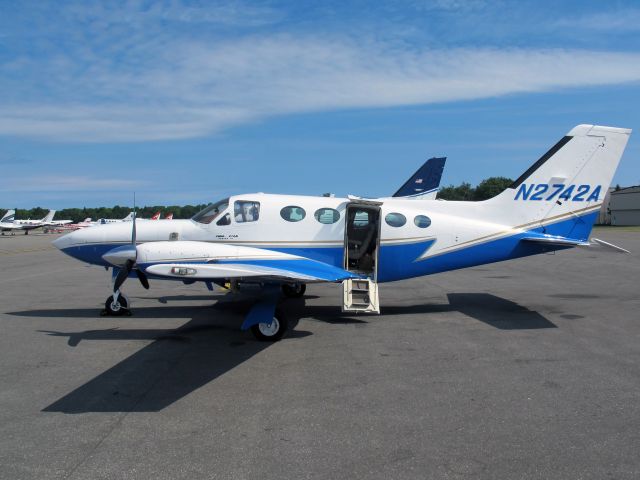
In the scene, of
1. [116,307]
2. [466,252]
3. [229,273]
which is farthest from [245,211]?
[466,252]

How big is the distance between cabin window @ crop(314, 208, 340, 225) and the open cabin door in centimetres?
26

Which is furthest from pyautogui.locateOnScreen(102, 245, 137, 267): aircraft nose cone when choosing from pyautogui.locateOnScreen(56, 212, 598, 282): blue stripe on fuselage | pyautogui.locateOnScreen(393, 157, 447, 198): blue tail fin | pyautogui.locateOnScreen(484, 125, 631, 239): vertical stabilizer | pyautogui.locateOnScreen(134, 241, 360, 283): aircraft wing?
pyautogui.locateOnScreen(393, 157, 447, 198): blue tail fin

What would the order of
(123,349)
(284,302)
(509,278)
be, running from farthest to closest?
(509,278) → (284,302) → (123,349)

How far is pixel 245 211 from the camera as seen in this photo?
36.3 ft

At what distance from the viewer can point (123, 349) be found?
863 cm

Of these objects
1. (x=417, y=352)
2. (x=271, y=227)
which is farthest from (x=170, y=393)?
(x=271, y=227)

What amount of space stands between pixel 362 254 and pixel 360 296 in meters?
1.78

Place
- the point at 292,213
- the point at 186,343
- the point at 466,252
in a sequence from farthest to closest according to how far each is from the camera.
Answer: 1. the point at 466,252
2. the point at 292,213
3. the point at 186,343

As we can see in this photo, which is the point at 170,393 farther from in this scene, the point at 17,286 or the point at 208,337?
the point at 17,286

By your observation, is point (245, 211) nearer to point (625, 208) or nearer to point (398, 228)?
point (398, 228)

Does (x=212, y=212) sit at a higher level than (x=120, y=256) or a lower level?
higher

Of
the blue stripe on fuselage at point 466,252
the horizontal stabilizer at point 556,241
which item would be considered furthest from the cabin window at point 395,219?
the horizontal stabilizer at point 556,241

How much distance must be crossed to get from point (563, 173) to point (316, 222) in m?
5.83

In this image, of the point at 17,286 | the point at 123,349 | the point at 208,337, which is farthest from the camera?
the point at 17,286
